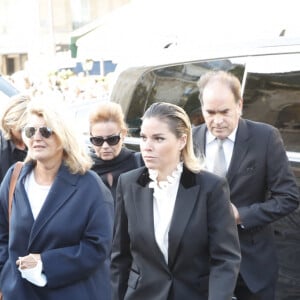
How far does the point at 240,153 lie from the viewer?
10.8 feet

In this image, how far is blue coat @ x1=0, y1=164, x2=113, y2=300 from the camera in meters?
2.91

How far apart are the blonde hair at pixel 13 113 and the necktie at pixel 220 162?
1266 mm

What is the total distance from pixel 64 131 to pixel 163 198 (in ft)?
2.02

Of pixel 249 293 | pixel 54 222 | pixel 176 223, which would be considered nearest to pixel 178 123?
pixel 176 223

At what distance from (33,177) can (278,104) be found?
1553 millimetres

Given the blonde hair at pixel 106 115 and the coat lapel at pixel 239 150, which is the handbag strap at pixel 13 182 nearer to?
the blonde hair at pixel 106 115

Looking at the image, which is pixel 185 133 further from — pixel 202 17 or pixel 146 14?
pixel 146 14

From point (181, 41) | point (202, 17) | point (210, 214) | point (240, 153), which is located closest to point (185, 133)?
point (210, 214)

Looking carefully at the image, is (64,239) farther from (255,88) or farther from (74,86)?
(74,86)

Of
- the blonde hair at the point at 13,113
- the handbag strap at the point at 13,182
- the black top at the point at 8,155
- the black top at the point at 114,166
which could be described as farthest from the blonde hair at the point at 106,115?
the handbag strap at the point at 13,182

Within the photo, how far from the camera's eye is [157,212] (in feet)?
9.12

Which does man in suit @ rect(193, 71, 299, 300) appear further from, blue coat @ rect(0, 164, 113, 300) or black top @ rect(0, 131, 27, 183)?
black top @ rect(0, 131, 27, 183)

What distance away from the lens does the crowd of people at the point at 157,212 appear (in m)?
2.72

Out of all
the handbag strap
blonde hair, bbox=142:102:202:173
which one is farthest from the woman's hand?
blonde hair, bbox=142:102:202:173
